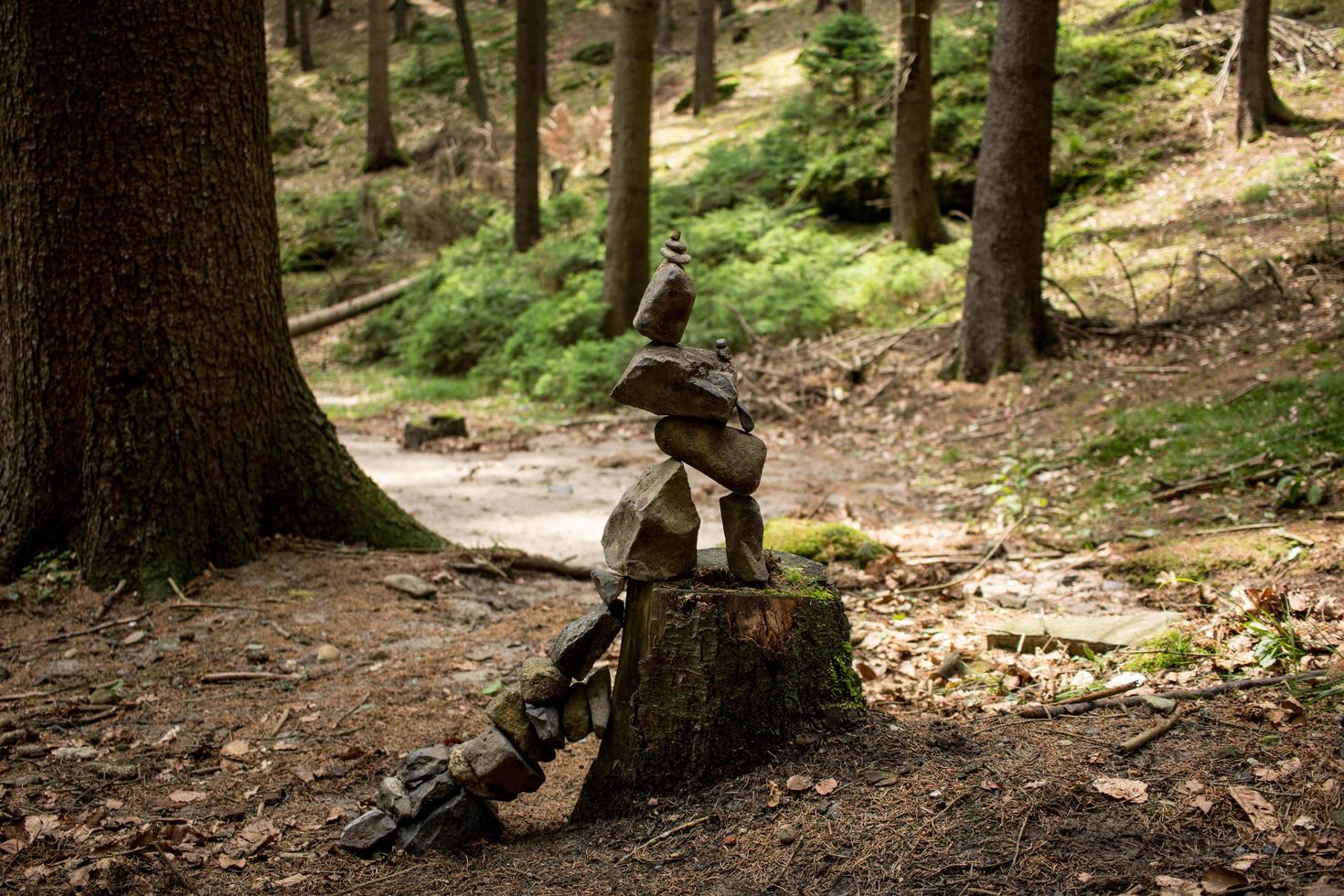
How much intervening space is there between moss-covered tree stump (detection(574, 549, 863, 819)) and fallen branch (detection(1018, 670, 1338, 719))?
859 millimetres

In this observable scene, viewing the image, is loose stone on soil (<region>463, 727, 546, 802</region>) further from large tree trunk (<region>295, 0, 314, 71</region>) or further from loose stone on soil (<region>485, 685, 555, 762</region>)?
large tree trunk (<region>295, 0, 314, 71</region>)

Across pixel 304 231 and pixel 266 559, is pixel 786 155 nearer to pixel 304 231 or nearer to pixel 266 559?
pixel 304 231

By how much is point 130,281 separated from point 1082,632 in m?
4.95

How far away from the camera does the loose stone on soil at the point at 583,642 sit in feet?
11.1

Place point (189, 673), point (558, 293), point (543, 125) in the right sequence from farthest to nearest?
1. point (543, 125)
2. point (558, 293)
3. point (189, 673)

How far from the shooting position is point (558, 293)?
1608 cm

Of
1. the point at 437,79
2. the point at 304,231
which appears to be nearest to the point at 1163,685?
the point at 304,231

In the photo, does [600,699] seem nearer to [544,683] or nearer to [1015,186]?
[544,683]

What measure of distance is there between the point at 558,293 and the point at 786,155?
5576 mm

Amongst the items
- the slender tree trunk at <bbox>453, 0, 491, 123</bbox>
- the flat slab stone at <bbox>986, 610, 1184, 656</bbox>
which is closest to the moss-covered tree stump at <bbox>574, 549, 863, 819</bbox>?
the flat slab stone at <bbox>986, 610, 1184, 656</bbox>

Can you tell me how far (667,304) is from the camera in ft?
10.7

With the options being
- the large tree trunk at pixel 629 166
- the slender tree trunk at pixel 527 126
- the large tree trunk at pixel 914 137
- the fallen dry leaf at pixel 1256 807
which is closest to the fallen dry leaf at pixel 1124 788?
the fallen dry leaf at pixel 1256 807

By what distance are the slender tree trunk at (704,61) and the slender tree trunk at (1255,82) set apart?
13824 mm

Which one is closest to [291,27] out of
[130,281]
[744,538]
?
[130,281]
